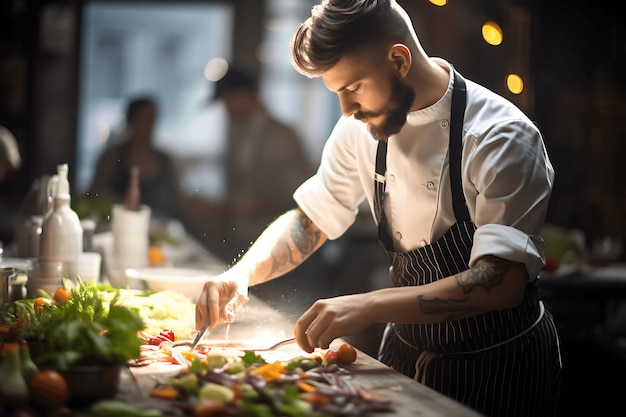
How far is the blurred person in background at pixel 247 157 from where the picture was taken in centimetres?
699

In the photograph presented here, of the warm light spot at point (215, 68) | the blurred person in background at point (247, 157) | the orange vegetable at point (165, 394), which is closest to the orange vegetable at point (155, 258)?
the orange vegetable at point (165, 394)

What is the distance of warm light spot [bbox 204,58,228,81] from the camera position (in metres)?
8.27

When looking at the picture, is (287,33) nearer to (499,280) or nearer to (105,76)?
(105,76)

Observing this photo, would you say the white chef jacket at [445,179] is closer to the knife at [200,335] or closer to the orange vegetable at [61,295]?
the knife at [200,335]

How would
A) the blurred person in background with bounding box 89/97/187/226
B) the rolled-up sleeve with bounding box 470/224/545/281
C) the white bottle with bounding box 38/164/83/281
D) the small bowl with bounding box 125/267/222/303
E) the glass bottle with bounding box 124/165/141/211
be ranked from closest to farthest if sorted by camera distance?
the rolled-up sleeve with bounding box 470/224/545/281
the white bottle with bounding box 38/164/83/281
the small bowl with bounding box 125/267/222/303
the glass bottle with bounding box 124/165/141/211
the blurred person in background with bounding box 89/97/187/226

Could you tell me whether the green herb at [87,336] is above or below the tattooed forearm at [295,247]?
below

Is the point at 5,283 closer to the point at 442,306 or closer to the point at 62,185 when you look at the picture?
the point at 62,185

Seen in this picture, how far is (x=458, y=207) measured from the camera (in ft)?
6.72

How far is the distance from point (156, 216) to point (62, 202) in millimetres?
3068

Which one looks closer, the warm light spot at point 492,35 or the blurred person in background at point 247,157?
the warm light spot at point 492,35

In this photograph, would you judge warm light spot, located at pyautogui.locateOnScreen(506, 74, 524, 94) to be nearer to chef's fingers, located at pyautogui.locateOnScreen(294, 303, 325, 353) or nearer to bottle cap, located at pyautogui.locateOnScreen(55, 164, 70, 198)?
chef's fingers, located at pyautogui.locateOnScreen(294, 303, 325, 353)

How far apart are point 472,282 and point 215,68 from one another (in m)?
A: 7.02

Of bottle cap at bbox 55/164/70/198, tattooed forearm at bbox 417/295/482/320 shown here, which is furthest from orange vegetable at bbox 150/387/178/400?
bottle cap at bbox 55/164/70/198

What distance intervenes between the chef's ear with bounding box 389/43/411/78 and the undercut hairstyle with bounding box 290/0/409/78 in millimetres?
30
